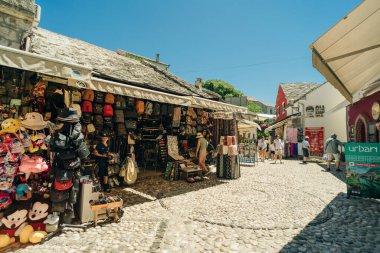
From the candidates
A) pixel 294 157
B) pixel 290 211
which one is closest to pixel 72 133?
pixel 290 211

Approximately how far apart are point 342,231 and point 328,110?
18.8 meters

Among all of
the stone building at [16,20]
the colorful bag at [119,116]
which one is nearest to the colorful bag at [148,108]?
the colorful bag at [119,116]

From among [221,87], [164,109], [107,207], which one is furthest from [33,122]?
[221,87]

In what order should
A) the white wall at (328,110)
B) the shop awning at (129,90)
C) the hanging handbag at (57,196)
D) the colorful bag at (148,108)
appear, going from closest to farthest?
the hanging handbag at (57,196)
the shop awning at (129,90)
the colorful bag at (148,108)
the white wall at (328,110)

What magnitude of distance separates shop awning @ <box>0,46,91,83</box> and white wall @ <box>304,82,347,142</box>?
2028cm

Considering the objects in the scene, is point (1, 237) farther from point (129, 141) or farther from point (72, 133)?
point (129, 141)

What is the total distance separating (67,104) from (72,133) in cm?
254

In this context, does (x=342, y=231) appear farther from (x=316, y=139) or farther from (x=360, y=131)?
(x=316, y=139)

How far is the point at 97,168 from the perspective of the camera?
7.05 metres

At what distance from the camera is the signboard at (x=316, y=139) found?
20703 mm

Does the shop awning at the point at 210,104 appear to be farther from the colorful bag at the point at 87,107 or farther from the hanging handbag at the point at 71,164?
the hanging handbag at the point at 71,164

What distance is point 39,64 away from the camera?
4.12 meters

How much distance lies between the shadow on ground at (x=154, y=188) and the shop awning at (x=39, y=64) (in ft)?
10.9

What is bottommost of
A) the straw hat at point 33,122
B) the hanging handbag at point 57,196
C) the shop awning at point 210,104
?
the hanging handbag at point 57,196
